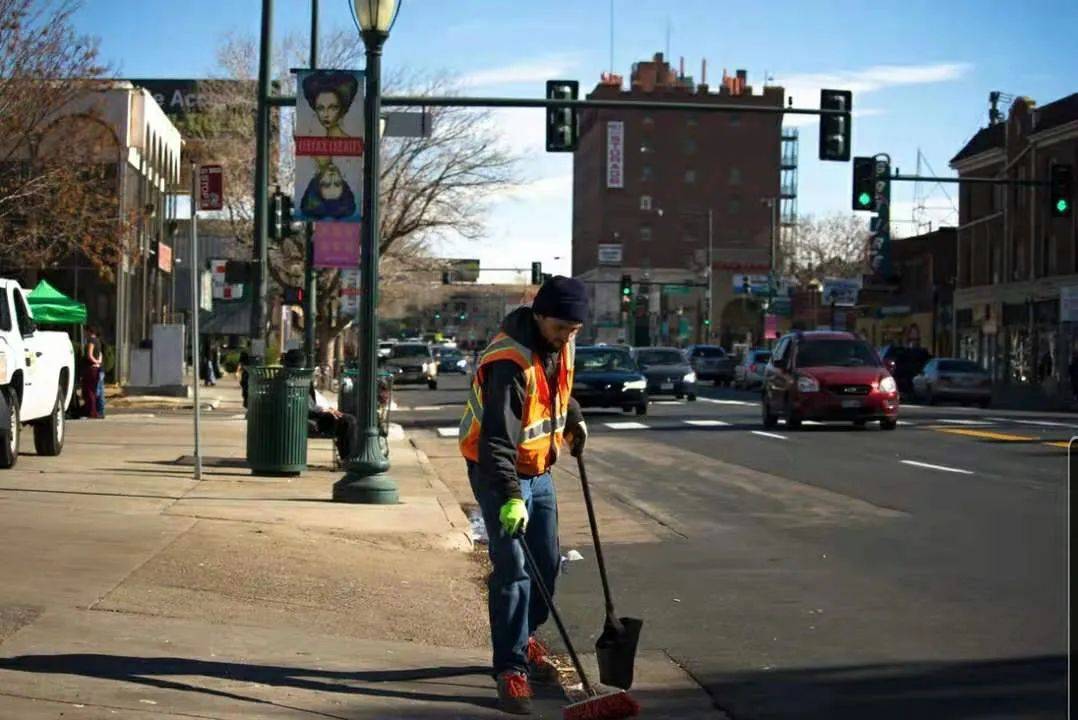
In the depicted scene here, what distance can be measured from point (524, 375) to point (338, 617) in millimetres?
2758

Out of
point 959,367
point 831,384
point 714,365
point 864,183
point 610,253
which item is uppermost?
point 610,253

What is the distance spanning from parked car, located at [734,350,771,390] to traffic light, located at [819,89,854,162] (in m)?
32.8

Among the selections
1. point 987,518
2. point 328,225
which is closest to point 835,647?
point 987,518

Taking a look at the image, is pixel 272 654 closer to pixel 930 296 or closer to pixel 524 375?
pixel 524 375

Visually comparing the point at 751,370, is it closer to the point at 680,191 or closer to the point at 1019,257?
the point at 1019,257

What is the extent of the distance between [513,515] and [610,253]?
413 ft

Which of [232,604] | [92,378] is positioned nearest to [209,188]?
[232,604]

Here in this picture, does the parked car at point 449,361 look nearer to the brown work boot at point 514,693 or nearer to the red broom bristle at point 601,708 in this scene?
the brown work boot at point 514,693

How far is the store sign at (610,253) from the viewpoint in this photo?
433 feet

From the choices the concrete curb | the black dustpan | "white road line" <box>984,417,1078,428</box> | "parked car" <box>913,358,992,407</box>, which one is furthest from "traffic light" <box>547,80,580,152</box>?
"parked car" <box>913,358,992,407</box>

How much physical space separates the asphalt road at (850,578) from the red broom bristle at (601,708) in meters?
0.80

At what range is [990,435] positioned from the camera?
87.9 ft

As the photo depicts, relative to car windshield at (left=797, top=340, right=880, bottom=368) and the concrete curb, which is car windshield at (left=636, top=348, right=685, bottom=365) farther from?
the concrete curb

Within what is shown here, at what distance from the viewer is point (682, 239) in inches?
5468
